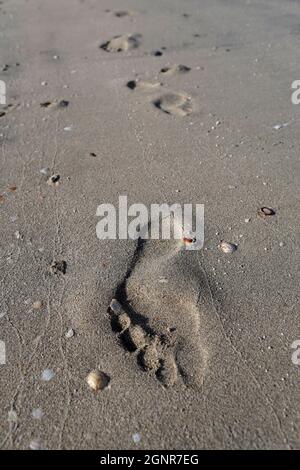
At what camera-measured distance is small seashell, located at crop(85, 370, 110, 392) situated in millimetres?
1841

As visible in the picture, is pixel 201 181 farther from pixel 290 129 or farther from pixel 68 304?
pixel 68 304

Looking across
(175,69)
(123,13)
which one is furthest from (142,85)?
(123,13)

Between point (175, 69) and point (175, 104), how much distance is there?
544mm

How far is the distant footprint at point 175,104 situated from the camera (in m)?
3.43

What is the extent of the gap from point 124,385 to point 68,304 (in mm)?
488

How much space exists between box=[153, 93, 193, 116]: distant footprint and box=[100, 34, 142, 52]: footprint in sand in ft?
3.13

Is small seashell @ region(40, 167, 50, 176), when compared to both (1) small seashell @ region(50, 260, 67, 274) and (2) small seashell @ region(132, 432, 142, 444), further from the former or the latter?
(2) small seashell @ region(132, 432, 142, 444)

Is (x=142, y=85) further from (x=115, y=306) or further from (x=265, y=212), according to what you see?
(x=115, y=306)

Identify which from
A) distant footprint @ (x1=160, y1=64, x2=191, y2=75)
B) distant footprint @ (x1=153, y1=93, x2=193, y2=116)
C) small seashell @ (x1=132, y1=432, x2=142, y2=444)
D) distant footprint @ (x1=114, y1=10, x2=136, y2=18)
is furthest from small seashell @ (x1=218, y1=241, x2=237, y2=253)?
distant footprint @ (x1=114, y1=10, x2=136, y2=18)

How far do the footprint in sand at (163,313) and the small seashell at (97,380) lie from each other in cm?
15

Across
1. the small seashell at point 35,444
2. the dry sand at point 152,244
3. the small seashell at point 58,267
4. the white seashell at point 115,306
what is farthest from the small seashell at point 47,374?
the small seashell at point 58,267

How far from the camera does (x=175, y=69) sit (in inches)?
153

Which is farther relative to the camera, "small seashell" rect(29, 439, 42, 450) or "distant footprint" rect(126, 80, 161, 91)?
"distant footprint" rect(126, 80, 161, 91)

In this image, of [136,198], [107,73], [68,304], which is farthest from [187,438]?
[107,73]
